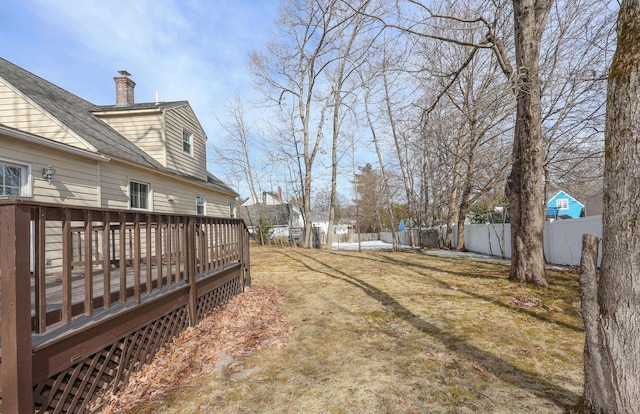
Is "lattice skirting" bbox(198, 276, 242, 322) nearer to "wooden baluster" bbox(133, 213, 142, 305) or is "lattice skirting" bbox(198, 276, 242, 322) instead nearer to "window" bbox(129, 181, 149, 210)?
"wooden baluster" bbox(133, 213, 142, 305)

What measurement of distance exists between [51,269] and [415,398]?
713 centimetres

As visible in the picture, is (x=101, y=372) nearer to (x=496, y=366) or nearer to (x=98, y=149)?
(x=496, y=366)

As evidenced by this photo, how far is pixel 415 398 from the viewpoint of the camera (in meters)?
2.39

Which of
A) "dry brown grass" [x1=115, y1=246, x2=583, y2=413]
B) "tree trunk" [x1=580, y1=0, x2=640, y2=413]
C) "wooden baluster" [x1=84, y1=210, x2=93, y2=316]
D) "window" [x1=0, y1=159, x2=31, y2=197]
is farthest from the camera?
"window" [x1=0, y1=159, x2=31, y2=197]

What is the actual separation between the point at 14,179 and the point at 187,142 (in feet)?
22.7

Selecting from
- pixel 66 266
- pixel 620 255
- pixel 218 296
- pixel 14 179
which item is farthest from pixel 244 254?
pixel 620 255

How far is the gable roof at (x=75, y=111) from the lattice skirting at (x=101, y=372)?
18.8 ft

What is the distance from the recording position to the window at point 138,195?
8.45 metres

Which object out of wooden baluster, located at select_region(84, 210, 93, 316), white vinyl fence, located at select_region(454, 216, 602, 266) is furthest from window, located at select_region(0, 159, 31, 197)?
white vinyl fence, located at select_region(454, 216, 602, 266)

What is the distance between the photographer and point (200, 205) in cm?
Answer: 1241

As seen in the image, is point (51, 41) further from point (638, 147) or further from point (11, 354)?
point (638, 147)

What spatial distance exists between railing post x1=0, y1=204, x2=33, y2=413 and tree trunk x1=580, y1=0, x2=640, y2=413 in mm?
3267

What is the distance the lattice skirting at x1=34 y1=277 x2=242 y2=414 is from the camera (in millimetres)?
1916

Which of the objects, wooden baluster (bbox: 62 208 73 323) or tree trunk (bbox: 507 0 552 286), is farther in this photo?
tree trunk (bbox: 507 0 552 286)
